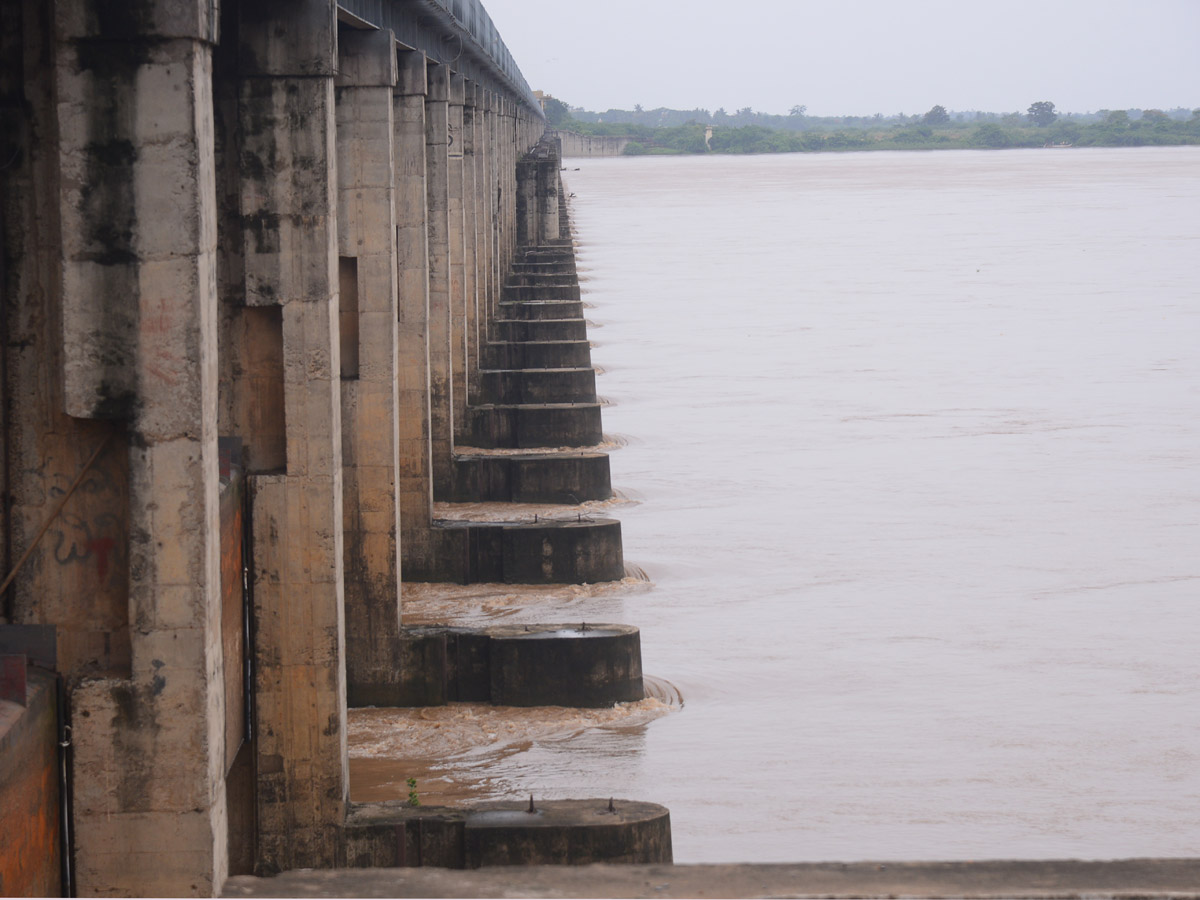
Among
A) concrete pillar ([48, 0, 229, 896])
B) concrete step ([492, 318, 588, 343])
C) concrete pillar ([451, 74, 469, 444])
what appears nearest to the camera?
concrete pillar ([48, 0, 229, 896])

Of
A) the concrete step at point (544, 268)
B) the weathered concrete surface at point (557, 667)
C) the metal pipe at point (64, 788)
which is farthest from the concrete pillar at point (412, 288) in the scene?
the concrete step at point (544, 268)

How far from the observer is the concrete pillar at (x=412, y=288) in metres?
14.9

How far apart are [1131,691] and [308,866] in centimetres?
777

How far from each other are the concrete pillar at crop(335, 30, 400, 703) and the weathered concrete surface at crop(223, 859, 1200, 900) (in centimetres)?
526

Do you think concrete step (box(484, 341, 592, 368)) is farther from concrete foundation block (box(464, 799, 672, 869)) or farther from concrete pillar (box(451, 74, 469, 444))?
concrete foundation block (box(464, 799, 672, 869))

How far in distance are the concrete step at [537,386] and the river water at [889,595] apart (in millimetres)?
1082

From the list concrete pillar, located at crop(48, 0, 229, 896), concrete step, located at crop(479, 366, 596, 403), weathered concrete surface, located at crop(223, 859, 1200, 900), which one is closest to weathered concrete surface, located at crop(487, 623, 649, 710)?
weathered concrete surface, located at crop(223, 859, 1200, 900)

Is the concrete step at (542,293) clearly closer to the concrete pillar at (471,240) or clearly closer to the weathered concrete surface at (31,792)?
the concrete pillar at (471,240)

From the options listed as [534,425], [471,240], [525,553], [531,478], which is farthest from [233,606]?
[471,240]

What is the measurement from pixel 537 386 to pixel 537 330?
11.5ft

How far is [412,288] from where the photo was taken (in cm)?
1534

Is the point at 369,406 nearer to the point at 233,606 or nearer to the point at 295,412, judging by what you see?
the point at 295,412

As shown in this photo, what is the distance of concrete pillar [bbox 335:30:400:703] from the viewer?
12305 millimetres

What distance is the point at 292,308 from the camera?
8852mm
